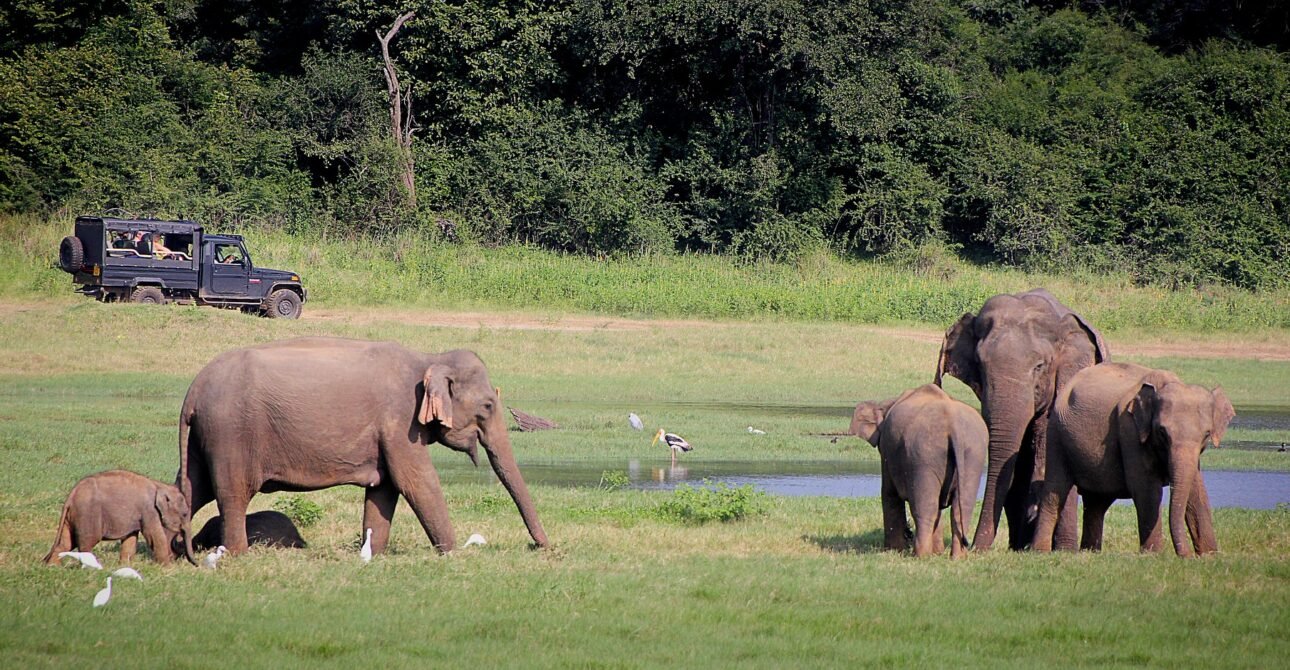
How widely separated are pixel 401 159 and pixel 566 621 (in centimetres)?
4006

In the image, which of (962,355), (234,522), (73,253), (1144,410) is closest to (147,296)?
(73,253)

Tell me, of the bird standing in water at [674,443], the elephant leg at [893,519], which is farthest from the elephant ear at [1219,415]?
the bird standing in water at [674,443]

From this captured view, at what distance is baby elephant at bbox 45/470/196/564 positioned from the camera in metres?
12.3

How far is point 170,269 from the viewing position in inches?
1454

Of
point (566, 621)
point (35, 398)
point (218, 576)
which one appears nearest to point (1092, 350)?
point (566, 621)

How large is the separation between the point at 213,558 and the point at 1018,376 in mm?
7895

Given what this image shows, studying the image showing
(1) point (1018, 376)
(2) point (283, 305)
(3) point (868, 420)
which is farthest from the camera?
(2) point (283, 305)

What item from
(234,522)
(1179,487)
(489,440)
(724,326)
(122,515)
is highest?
(1179,487)

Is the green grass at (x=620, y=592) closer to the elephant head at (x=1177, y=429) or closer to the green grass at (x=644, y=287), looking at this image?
the elephant head at (x=1177, y=429)

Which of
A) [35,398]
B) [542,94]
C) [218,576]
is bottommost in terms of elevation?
[35,398]

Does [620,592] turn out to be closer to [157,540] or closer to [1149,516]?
[157,540]

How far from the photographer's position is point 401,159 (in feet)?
161

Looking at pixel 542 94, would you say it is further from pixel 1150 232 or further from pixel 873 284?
pixel 1150 232

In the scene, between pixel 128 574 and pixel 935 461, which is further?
pixel 935 461
